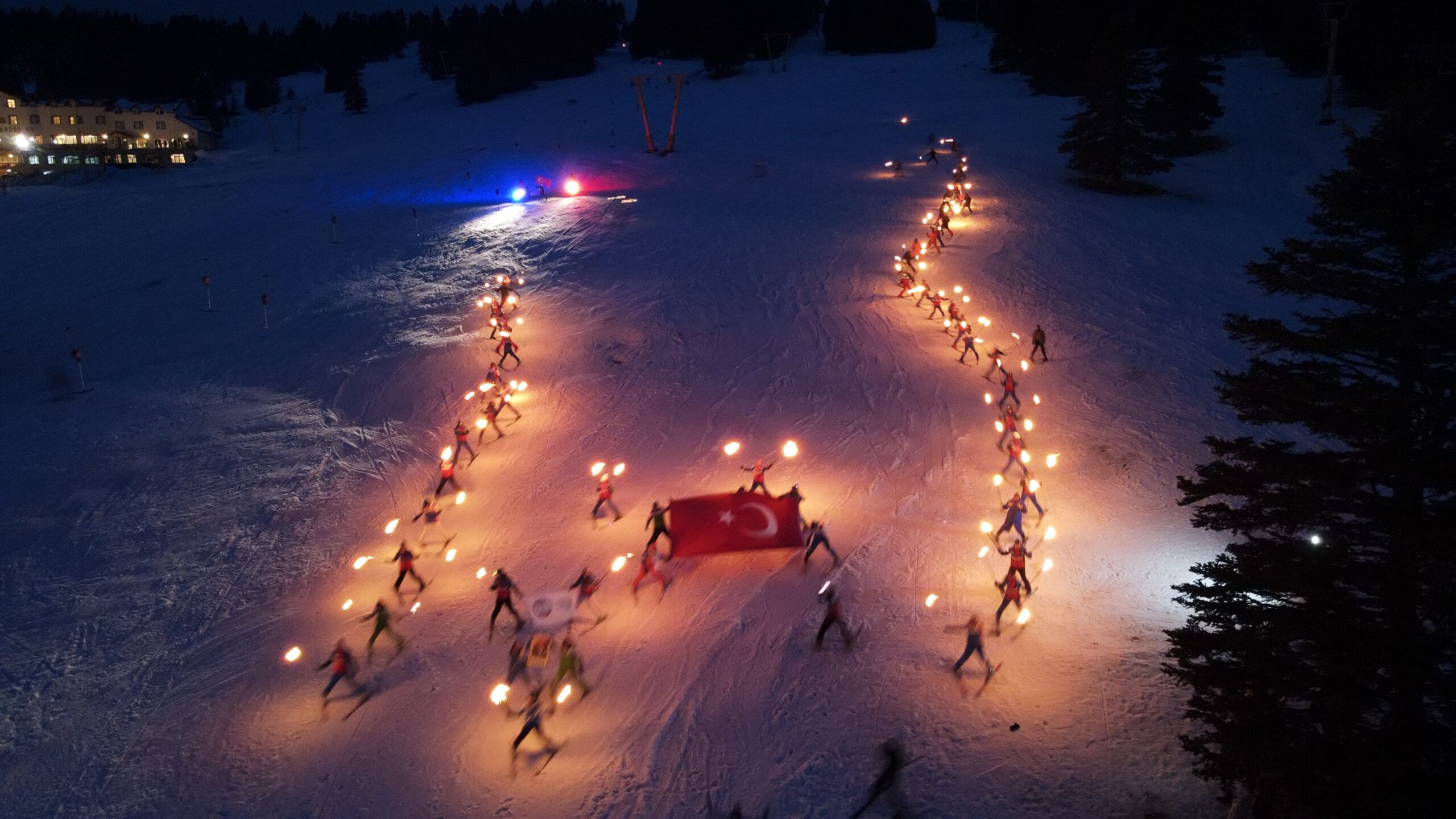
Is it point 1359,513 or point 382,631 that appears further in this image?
point 382,631

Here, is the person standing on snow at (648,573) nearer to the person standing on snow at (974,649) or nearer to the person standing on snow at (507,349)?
the person standing on snow at (974,649)

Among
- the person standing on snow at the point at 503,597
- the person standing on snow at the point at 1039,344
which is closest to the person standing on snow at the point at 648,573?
the person standing on snow at the point at 503,597

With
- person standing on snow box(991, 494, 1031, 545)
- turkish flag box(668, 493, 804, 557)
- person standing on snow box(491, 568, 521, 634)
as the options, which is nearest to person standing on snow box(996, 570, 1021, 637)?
person standing on snow box(991, 494, 1031, 545)

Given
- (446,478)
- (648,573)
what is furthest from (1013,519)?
(446,478)

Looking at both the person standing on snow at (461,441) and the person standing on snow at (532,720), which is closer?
the person standing on snow at (532,720)

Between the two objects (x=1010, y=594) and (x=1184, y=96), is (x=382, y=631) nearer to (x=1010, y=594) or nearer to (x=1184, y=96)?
(x=1010, y=594)

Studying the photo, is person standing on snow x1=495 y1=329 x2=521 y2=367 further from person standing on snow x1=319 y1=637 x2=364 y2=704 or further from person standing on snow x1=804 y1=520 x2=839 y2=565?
person standing on snow x1=804 y1=520 x2=839 y2=565

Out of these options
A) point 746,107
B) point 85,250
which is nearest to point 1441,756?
point 85,250
